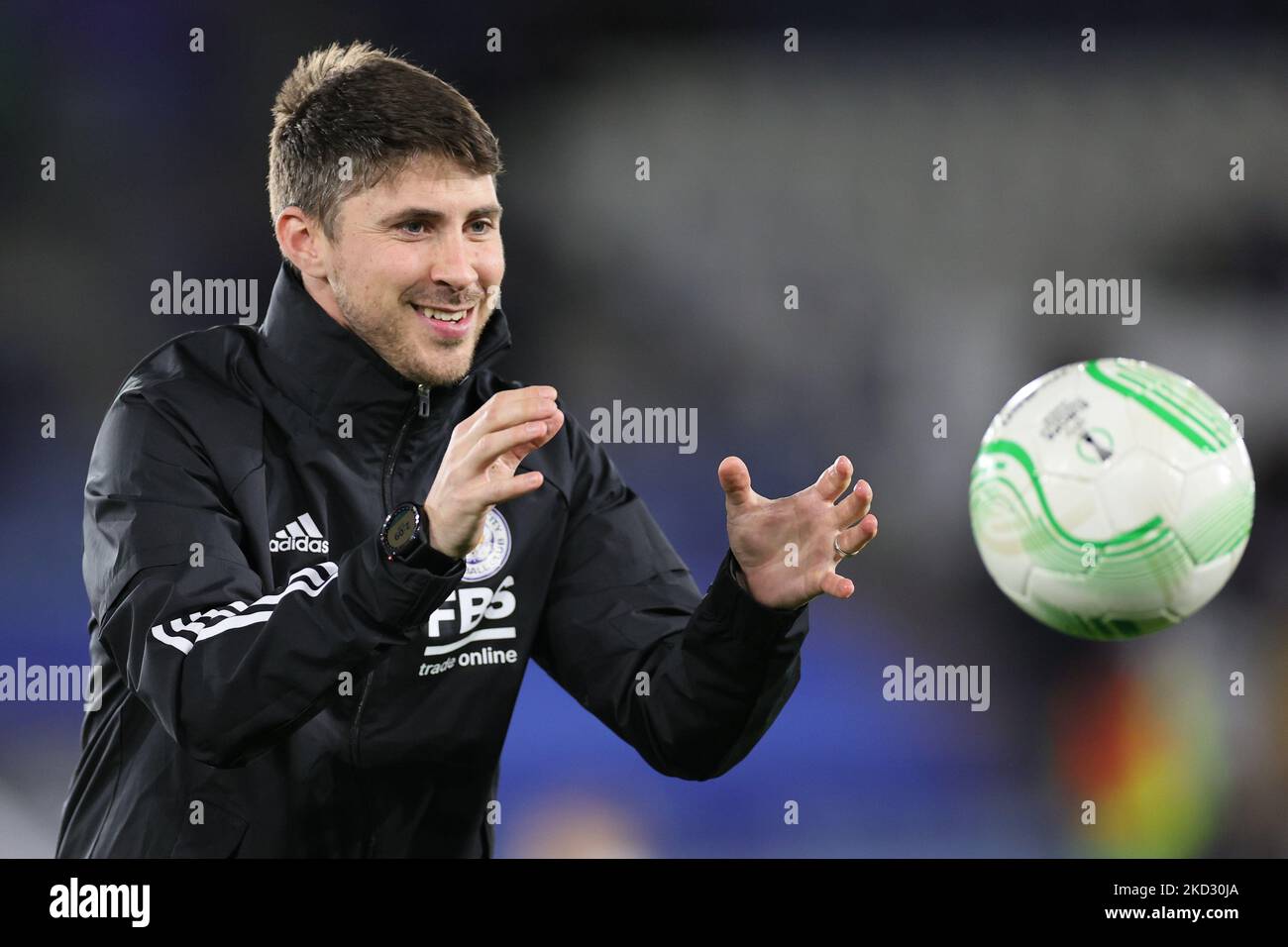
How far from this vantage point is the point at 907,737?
17.4 ft

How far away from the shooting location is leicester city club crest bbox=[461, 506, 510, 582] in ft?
9.89

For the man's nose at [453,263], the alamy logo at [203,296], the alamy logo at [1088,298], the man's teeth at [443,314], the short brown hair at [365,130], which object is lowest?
the man's teeth at [443,314]

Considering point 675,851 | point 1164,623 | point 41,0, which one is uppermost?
point 41,0

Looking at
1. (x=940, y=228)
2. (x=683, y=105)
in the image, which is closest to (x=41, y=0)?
(x=683, y=105)

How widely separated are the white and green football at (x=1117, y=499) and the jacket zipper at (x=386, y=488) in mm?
1082

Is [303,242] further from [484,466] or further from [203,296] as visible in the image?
[203,296]

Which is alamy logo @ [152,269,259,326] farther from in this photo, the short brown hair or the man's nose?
the man's nose

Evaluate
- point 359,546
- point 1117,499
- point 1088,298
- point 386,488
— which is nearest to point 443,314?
point 386,488

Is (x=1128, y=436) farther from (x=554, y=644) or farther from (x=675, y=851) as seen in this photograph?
(x=675, y=851)

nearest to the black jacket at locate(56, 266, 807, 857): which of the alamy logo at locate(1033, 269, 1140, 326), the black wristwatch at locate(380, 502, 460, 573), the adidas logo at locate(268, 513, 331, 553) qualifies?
the adidas logo at locate(268, 513, 331, 553)

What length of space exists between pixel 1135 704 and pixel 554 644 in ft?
9.51

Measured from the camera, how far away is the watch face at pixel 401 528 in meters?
2.39

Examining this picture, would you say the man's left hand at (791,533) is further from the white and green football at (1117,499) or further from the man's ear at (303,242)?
the man's ear at (303,242)

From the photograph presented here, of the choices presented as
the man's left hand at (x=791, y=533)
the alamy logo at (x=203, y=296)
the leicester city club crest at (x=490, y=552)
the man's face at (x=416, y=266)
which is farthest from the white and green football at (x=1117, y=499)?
the alamy logo at (x=203, y=296)
